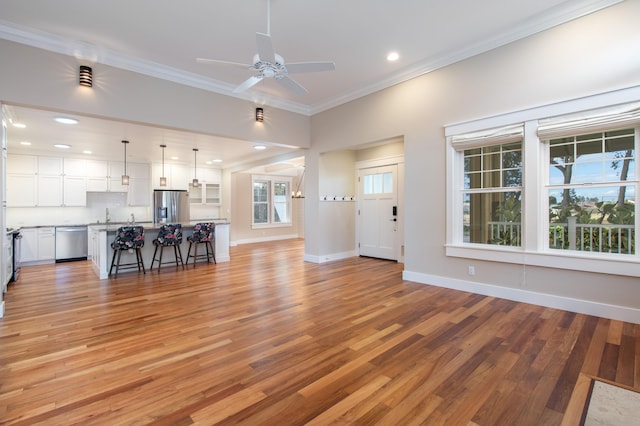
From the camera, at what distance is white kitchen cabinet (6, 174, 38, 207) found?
700 cm

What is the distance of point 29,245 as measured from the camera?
671cm

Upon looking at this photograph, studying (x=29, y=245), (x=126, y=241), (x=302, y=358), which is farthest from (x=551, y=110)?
(x=29, y=245)

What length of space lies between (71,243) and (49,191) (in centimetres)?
145

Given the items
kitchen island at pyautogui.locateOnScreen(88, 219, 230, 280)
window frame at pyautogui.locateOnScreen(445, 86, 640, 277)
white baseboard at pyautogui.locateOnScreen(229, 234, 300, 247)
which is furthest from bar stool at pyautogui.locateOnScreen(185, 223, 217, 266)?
window frame at pyautogui.locateOnScreen(445, 86, 640, 277)

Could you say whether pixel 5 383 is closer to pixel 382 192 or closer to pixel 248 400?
pixel 248 400

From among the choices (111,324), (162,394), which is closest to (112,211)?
(111,324)

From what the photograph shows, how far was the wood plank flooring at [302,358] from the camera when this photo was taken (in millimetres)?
1828

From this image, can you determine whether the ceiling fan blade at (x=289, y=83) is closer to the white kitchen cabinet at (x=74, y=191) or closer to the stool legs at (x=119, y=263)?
the stool legs at (x=119, y=263)

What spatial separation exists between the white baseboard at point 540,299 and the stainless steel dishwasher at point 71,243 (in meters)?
7.67

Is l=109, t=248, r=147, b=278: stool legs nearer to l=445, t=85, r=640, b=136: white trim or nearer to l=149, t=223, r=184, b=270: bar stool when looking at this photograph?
l=149, t=223, r=184, b=270: bar stool

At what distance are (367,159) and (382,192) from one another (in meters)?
0.87

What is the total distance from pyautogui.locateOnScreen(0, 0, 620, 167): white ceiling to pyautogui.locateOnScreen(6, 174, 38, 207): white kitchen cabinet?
128 inches

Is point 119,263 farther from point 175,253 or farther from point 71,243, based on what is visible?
point 71,243

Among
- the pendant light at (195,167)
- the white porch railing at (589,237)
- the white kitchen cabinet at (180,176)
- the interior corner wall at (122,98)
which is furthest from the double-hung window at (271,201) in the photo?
the white porch railing at (589,237)
